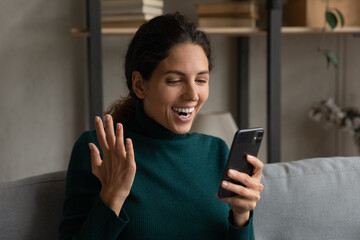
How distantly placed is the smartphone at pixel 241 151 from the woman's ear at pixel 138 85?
0.27 metres

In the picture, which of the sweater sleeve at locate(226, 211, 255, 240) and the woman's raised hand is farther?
the sweater sleeve at locate(226, 211, 255, 240)

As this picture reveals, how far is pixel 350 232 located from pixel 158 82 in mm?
764

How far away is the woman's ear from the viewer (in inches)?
43.1

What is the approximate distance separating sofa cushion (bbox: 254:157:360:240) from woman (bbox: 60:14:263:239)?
21 cm

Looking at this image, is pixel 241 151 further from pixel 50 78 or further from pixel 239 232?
pixel 50 78

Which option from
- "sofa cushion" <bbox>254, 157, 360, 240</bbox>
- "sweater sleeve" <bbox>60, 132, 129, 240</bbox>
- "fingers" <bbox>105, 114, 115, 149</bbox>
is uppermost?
"fingers" <bbox>105, 114, 115, 149</bbox>

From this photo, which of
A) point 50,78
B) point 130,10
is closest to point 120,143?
point 130,10

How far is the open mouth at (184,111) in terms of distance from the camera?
1.05 m

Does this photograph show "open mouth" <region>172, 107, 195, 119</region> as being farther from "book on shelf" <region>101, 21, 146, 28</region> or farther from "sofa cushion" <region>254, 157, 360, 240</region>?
"book on shelf" <region>101, 21, 146, 28</region>

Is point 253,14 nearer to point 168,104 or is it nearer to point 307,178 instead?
point 307,178

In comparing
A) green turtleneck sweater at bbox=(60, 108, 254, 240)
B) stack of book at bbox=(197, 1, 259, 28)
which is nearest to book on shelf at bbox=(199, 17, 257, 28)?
stack of book at bbox=(197, 1, 259, 28)

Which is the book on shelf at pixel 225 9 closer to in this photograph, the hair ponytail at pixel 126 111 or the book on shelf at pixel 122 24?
the book on shelf at pixel 122 24

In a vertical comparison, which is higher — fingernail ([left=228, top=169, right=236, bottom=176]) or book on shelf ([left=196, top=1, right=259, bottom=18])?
book on shelf ([left=196, top=1, right=259, bottom=18])

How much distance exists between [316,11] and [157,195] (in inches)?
54.7
